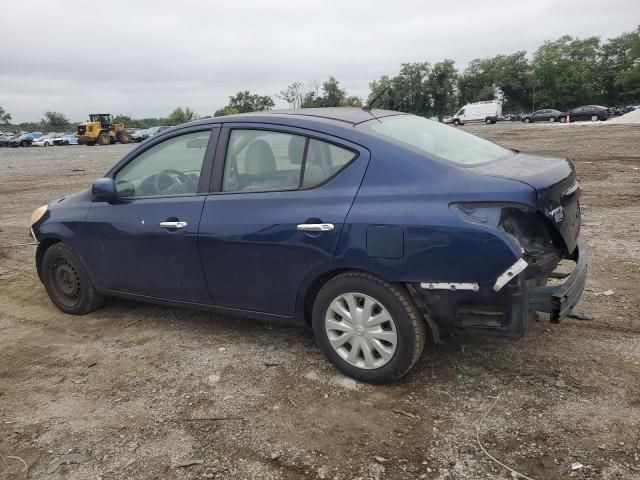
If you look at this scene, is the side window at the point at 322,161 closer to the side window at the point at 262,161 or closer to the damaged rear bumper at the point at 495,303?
the side window at the point at 262,161

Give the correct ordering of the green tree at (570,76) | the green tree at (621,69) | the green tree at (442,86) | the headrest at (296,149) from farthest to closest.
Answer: the green tree at (442,86) < the green tree at (570,76) < the green tree at (621,69) < the headrest at (296,149)

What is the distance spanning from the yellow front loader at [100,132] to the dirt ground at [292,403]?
46.2 metres

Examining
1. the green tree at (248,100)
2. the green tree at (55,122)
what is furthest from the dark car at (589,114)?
the green tree at (55,122)

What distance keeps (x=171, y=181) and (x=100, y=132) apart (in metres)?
47.4

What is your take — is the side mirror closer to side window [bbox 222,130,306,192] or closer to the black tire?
the black tire

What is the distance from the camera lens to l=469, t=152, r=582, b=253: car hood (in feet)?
9.66

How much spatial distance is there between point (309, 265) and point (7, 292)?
386 centimetres

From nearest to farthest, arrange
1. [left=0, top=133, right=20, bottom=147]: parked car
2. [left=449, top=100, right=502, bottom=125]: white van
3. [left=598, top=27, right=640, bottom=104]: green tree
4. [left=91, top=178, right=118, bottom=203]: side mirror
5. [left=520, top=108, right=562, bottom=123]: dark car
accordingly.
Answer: [left=91, top=178, right=118, bottom=203]: side mirror
[left=520, top=108, right=562, bottom=123]: dark car
[left=0, top=133, right=20, bottom=147]: parked car
[left=449, top=100, right=502, bottom=125]: white van
[left=598, top=27, right=640, bottom=104]: green tree

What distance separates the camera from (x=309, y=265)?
131 inches

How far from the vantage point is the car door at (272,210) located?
328 centimetres

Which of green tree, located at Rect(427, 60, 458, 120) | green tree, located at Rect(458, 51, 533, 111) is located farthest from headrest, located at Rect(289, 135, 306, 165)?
green tree, located at Rect(458, 51, 533, 111)

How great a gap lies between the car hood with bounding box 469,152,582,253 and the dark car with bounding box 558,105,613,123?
48947mm

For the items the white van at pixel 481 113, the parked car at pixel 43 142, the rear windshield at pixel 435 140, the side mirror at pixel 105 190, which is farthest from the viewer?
the white van at pixel 481 113

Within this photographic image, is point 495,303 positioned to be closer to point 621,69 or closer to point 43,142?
point 43,142
